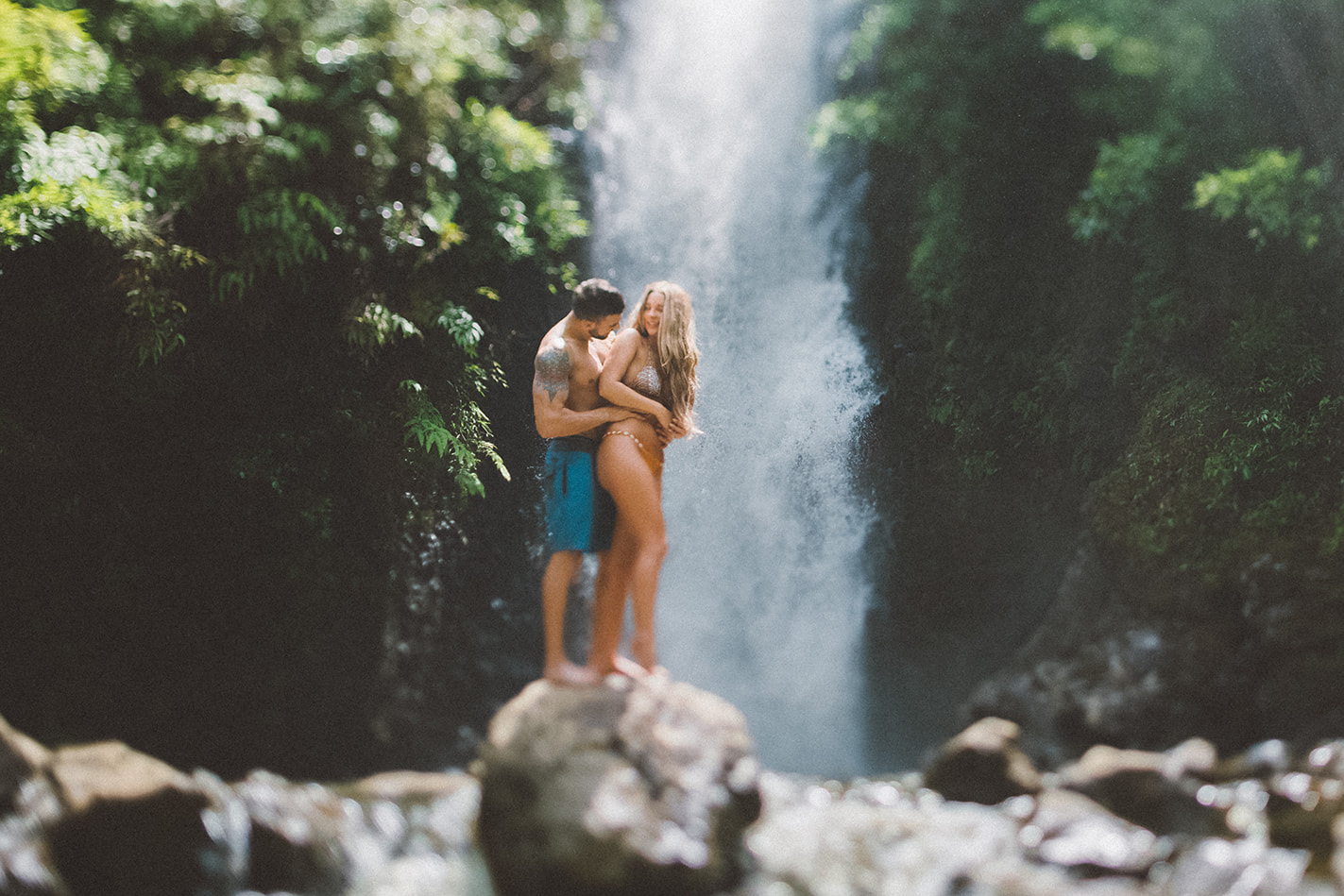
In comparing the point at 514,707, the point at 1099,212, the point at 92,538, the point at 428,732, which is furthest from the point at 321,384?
the point at 1099,212

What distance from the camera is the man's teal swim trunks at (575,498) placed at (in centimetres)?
359

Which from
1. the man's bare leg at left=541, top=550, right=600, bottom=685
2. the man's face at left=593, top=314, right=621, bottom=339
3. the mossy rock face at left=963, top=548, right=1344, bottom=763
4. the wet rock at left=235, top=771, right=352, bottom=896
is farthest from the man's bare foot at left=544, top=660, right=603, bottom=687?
the mossy rock face at left=963, top=548, right=1344, bottom=763

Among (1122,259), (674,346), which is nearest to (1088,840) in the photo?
(674,346)

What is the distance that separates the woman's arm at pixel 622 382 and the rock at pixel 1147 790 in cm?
273

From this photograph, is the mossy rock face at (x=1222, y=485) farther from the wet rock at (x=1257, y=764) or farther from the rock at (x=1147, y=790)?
the rock at (x=1147, y=790)

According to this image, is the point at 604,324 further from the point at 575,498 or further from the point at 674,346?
the point at 575,498

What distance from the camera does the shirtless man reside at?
3.57 meters

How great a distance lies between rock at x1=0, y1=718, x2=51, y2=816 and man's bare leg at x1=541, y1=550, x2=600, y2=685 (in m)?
1.87

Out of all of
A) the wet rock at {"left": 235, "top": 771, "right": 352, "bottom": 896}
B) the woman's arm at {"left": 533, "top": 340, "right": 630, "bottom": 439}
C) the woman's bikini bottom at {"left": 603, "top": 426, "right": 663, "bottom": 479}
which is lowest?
the wet rock at {"left": 235, "top": 771, "right": 352, "bottom": 896}

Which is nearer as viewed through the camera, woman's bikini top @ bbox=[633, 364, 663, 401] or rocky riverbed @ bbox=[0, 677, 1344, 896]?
rocky riverbed @ bbox=[0, 677, 1344, 896]

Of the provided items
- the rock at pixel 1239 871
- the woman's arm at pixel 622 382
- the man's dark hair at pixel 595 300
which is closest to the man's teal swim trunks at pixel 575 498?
the woman's arm at pixel 622 382

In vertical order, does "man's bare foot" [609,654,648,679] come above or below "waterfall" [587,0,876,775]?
below

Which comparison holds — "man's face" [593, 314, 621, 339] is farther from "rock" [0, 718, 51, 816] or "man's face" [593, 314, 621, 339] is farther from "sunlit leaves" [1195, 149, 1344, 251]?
"sunlit leaves" [1195, 149, 1344, 251]

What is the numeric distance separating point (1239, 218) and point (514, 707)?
16.5 feet
